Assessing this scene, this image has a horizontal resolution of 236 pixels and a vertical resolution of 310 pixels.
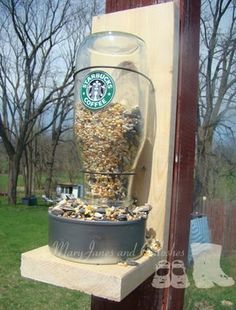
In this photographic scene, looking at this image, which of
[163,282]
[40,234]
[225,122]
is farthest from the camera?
[40,234]

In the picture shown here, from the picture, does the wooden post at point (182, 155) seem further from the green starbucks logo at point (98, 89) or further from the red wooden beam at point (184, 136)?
the green starbucks logo at point (98, 89)

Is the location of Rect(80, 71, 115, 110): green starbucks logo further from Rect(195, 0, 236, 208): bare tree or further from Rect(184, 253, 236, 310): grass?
Rect(184, 253, 236, 310): grass

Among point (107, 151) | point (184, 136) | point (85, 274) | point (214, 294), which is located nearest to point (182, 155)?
point (184, 136)

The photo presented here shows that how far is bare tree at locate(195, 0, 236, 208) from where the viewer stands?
1.05 metres

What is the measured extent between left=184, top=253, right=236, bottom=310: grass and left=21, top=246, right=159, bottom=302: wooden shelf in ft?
1.25

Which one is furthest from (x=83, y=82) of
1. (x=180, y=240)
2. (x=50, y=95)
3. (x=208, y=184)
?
(x=50, y=95)

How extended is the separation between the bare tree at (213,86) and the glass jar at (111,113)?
0.29 m

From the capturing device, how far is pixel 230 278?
127cm

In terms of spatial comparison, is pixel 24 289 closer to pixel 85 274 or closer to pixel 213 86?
pixel 213 86

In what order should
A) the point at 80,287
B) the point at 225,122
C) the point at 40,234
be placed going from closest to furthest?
the point at 80,287 < the point at 225,122 < the point at 40,234

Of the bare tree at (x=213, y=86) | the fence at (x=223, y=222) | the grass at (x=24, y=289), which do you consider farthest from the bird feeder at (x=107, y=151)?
the grass at (x=24, y=289)

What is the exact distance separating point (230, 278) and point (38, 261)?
2.58ft

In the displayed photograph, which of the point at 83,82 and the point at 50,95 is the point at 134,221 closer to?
the point at 83,82

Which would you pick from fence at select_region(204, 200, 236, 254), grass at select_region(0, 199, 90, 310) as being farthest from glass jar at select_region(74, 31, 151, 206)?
grass at select_region(0, 199, 90, 310)
